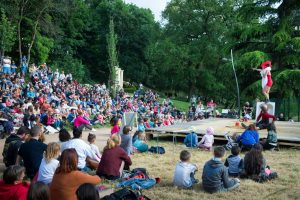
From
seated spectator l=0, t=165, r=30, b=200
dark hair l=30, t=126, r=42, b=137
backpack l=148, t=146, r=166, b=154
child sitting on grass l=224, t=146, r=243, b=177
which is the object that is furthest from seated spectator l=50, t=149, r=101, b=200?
backpack l=148, t=146, r=166, b=154

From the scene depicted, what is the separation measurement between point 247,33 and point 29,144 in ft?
68.4

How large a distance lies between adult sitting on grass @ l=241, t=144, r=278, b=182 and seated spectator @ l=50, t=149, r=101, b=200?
13.3 ft

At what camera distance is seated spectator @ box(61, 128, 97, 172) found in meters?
8.19

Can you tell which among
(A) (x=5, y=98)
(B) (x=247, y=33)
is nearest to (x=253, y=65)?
(B) (x=247, y=33)

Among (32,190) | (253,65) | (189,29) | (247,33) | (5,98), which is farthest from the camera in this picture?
(189,29)

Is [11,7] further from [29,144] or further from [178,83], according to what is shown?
[29,144]

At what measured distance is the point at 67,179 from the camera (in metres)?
5.25

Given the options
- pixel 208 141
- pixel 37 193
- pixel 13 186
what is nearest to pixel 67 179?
pixel 13 186

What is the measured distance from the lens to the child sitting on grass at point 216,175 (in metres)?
7.30

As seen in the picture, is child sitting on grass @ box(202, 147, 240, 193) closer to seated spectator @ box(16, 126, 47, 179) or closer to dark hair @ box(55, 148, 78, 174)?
dark hair @ box(55, 148, 78, 174)

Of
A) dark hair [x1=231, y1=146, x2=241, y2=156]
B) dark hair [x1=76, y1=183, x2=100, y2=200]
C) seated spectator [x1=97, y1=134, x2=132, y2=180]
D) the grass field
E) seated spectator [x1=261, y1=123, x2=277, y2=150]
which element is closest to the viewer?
dark hair [x1=76, y1=183, x2=100, y2=200]

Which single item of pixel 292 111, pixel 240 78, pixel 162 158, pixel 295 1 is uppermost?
pixel 295 1

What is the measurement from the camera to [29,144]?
7.59 m

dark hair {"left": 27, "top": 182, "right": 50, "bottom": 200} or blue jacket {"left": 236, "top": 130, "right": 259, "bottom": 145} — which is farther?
blue jacket {"left": 236, "top": 130, "right": 259, "bottom": 145}
